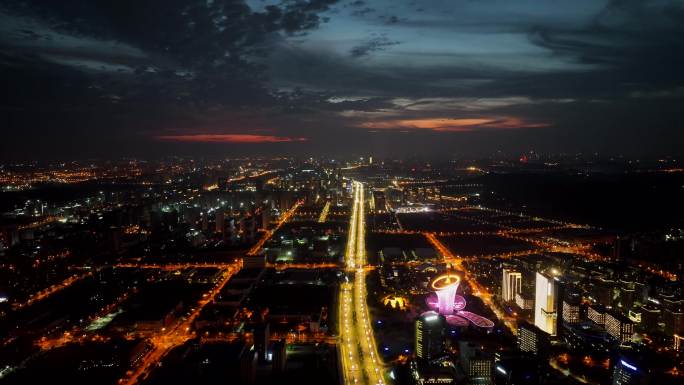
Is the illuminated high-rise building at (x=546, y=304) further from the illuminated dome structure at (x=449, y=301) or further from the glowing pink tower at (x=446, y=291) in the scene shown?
the glowing pink tower at (x=446, y=291)

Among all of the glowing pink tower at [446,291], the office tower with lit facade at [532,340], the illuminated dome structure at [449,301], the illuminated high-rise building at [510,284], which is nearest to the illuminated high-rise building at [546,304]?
the illuminated high-rise building at [510,284]

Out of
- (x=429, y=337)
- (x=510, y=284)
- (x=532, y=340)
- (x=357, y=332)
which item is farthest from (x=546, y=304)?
(x=357, y=332)

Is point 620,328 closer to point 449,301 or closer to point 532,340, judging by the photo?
point 532,340

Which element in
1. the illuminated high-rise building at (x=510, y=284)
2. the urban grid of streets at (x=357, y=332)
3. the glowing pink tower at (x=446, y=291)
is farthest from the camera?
the illuminated high-rise building at (x=510, y=284)

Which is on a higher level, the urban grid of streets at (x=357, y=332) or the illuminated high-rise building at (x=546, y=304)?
the illuminated high-rise building at (x=546, y=304)

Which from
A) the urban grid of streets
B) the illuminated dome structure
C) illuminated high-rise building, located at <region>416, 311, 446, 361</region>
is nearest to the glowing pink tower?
the illuminated dome structure

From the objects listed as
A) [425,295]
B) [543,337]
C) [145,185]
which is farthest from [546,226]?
[145,185]

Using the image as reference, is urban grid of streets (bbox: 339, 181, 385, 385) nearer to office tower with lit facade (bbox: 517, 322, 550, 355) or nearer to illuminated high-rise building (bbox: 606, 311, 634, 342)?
office tower with lit facade (bbox: 517, 322, 550, 355)
